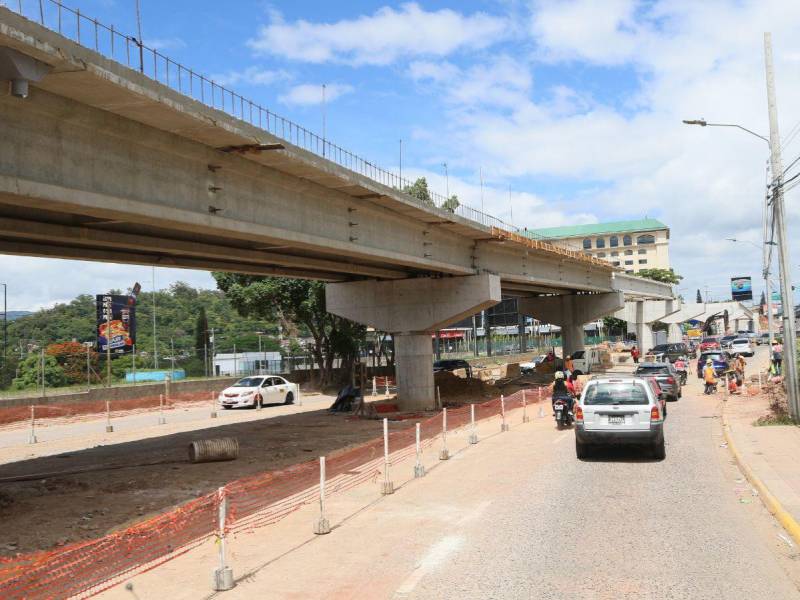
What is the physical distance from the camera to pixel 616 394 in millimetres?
15086

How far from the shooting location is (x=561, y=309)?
59.2 m

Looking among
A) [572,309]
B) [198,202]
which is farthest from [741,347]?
[198,202]

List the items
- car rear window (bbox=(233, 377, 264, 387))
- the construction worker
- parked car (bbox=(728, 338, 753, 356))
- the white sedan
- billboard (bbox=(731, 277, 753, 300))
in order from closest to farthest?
the construction worker → the white sedan → car rear window (bbox=(233, 377, 264, 387)) → parked car (bbox=(728, 338, 753, 356)) → billboard (bbox=(731, 277, 753, 300))

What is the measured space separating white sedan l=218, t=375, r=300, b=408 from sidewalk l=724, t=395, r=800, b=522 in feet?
67.9

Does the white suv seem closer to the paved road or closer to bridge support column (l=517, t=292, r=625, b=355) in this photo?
the paved road

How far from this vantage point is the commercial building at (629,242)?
577 feet

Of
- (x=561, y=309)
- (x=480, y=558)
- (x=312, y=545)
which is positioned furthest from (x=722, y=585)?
(x=561, y=309)

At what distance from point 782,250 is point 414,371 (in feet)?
54.4

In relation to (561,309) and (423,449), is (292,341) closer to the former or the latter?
(561,309)

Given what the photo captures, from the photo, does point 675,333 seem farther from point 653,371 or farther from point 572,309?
point 653,371

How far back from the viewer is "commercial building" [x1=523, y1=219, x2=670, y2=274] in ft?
577

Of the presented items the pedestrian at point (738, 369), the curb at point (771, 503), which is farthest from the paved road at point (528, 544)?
the pedestrian at point (738, 369)

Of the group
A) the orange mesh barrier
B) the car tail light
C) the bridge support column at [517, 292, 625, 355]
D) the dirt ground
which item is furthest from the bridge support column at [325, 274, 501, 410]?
the bridge support column at [517, 292, 625, 355]

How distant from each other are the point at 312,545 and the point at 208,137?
336 inches
